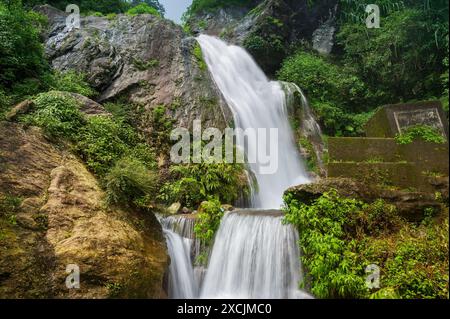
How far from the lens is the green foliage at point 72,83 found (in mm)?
10523

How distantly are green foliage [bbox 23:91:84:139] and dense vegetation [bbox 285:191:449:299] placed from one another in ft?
15.9

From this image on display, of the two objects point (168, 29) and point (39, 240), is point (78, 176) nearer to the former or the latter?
point (39, 240)

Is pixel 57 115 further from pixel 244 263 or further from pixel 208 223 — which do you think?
pixel 244 263

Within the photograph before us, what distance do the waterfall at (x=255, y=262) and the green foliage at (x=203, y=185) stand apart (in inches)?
84.0

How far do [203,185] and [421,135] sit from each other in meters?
5.12

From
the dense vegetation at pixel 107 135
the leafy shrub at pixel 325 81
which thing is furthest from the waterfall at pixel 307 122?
the dense vegetation at pixel 107 135

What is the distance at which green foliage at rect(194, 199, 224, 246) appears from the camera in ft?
23.4

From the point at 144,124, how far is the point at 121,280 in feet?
22.1

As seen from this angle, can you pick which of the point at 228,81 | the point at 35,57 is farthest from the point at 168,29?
the point at 35,57

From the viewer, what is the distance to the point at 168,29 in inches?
567

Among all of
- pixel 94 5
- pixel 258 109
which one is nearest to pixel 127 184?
pixel 258 109

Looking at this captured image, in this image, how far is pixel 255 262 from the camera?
6523 millimetres

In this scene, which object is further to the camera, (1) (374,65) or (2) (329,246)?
(1) (374,65)

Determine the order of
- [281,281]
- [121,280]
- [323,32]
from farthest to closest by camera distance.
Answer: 1. [323,32]
2. [281,281]
3. [121,280]
